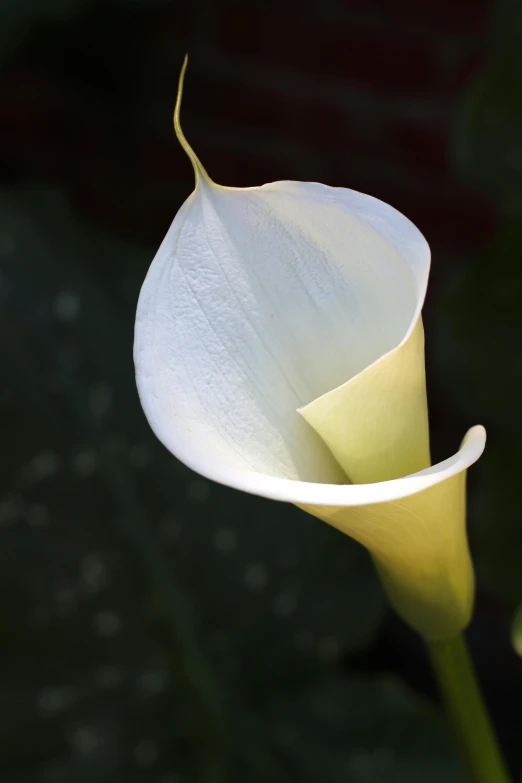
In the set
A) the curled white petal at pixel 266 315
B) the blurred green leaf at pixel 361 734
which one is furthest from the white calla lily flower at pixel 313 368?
the blurred green leaf at pixel 361 734

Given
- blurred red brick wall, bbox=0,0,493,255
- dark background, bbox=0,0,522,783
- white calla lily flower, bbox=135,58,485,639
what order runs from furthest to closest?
blurred red brick wall, bbox=0,0,493,255
dark background, bbox=0,0,522,783
white calla lily flower, bbox=135,58,485,639

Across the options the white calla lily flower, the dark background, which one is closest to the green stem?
the white calla lily flower

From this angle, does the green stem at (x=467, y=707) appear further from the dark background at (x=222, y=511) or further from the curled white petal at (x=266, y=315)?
the dark background at (x=222, y=511)

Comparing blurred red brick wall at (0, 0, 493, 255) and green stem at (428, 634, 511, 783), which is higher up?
blurred red brick wall at (0, 0, 493, 255)

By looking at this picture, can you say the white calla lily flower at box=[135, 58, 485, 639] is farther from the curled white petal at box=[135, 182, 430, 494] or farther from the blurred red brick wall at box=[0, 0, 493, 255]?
the blurred red brick wall at box=[0, 0, 493, 255]

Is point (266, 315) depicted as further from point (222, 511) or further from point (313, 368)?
point (222, 511)

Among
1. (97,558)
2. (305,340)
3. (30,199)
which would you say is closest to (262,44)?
(30,199)

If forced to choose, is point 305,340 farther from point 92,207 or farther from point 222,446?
point 92,207
